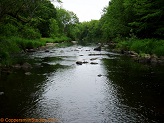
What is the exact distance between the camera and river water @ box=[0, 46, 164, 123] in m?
11.8

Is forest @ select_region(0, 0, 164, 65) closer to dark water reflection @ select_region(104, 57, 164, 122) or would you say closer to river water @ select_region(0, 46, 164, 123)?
river water @ select_region(0, 46, 164, 123)

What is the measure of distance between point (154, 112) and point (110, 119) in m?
2.63

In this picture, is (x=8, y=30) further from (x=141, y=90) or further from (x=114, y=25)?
(x=114, y=25)

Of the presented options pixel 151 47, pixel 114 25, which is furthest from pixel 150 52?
pixel 114 25

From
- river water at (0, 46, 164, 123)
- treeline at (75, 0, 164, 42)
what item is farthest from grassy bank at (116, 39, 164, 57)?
river water at (0, 46, 164, 123)

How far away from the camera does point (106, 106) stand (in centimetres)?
1334

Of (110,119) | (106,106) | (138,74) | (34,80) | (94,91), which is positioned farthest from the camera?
(138,74)

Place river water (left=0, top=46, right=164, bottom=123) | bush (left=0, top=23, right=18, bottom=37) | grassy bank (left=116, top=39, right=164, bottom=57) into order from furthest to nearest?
grassy bank (left=116, top=39, right=164, bottom=57)
bush (left=0, top=23, right=18, bottom=37)
river water (left=0, top=46, right=164, bottom=123)

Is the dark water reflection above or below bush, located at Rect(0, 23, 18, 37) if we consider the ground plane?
below

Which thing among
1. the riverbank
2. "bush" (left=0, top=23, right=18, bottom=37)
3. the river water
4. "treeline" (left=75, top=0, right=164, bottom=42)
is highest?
"treeline" (left=75, top=0, right=164, bottom=42)

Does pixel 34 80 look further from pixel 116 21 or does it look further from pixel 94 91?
pixel 116 21

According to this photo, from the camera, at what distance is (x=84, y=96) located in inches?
605

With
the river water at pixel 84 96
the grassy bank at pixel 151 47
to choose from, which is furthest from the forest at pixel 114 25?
the river water at pixel 84 96

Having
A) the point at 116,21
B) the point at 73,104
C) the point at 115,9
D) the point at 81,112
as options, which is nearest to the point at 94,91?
the point at 73,104
